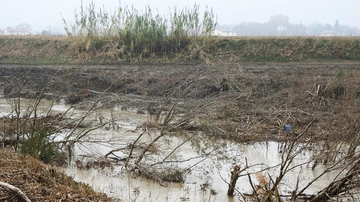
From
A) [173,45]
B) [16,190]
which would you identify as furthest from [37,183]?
[173,45]

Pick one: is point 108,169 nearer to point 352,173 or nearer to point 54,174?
point 54,174

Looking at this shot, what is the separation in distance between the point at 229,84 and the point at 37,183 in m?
11.0

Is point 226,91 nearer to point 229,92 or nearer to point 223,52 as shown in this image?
point 229,92

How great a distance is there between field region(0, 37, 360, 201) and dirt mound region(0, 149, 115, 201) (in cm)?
10

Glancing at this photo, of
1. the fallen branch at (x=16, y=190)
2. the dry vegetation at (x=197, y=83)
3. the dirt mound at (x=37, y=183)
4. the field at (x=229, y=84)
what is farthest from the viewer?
the field at (x=229, y=84)

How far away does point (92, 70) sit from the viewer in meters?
22.1

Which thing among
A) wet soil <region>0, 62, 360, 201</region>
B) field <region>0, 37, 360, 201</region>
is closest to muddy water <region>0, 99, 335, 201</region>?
field <region>0, 37, 360, 201</region>

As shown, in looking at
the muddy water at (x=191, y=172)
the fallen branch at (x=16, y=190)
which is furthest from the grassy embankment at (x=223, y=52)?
the fallen branch at (x=16, y=190)

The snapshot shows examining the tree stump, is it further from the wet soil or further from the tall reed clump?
the tall reed clump

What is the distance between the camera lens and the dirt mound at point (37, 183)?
6.55 m

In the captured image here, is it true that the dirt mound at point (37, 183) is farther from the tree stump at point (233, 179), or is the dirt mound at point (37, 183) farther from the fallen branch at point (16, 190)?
the tree stump at point (233, 179)

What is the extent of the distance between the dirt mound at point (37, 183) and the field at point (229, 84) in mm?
102

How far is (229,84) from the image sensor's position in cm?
1705

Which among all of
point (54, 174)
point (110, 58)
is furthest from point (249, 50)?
point (54, 174)
